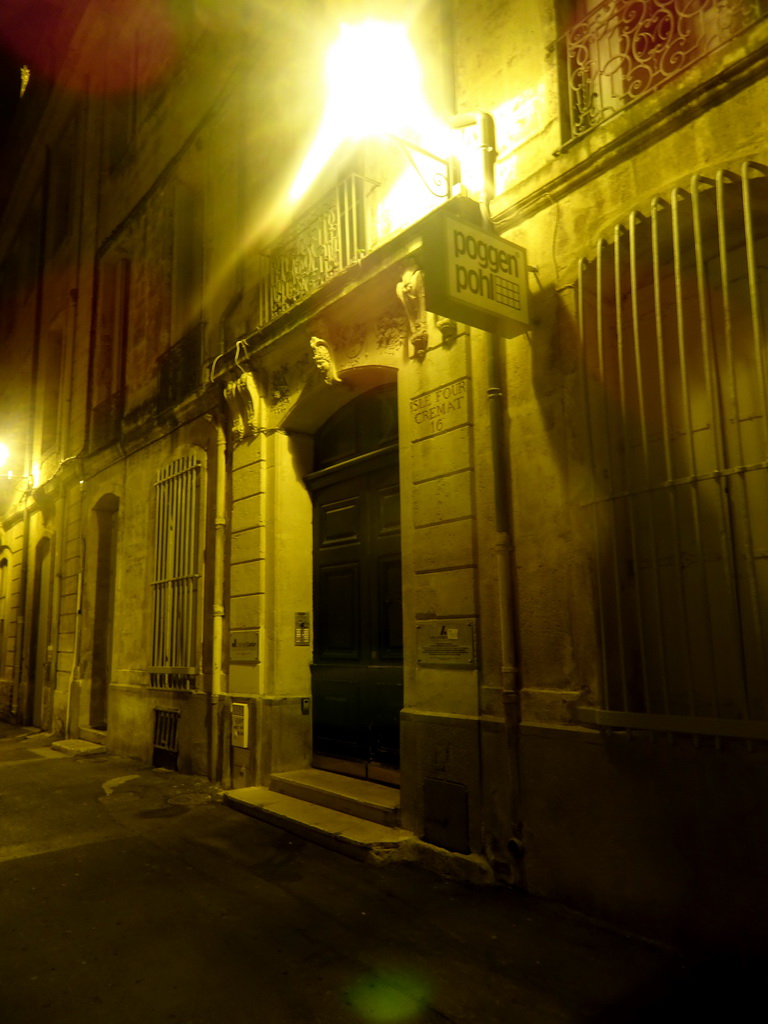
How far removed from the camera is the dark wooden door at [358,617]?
6.54 meters

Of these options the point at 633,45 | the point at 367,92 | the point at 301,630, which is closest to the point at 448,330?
the point at 367,92

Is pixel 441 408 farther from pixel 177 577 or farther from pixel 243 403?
pixel 177 577

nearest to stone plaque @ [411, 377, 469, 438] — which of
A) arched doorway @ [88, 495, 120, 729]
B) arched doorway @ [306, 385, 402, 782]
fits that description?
arched doorway @ [306, 385, 402, 782]

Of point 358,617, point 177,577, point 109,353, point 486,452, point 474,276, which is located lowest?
point 358,617

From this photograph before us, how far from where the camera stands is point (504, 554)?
4809 millimetres

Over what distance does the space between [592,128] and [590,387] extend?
1.75 meters

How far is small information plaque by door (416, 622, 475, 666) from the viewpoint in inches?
197

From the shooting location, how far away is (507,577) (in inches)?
188

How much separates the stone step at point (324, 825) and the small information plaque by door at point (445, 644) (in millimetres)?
1292

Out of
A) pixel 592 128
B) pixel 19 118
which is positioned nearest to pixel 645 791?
pixel 592 128

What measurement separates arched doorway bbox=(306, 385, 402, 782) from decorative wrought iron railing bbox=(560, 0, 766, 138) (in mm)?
2959

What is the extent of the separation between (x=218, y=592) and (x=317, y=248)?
3.86 meters

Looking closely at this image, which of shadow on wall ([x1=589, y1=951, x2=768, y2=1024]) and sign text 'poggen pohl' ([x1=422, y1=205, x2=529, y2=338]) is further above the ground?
sign text 'poggen pohl' ([x1=422, y1=205, x2=529, y2=338])

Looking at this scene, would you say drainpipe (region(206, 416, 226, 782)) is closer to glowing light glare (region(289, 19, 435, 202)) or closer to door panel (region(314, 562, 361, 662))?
door panel (region(314, 562, 361, 662))
